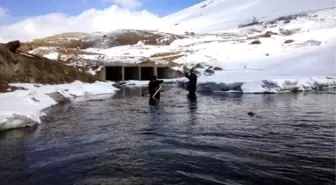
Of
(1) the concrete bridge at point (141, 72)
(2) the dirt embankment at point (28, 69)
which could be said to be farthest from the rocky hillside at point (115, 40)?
(2) the dirt embankment at point (28, 69)

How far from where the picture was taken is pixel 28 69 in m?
33.3

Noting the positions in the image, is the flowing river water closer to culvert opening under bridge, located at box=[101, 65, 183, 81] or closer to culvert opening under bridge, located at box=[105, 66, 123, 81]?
culvert opening under bridge, located at box=[101, 65, 183, 81]

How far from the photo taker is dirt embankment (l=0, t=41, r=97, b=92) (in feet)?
100

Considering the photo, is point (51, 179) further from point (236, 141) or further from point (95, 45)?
point (95, 45)

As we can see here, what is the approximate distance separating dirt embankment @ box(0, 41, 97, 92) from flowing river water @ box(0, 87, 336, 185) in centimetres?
1871

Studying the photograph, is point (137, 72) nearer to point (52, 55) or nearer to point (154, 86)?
→ point (52, 55)

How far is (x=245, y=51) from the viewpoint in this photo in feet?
244

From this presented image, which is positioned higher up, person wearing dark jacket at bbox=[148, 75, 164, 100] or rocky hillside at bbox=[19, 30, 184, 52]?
rocky hillside at bbox=[19, 30, 184, 52]

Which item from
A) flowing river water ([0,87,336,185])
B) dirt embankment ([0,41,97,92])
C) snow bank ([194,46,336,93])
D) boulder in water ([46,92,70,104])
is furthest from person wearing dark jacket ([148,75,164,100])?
dirt embankment ([0,41,97,92])

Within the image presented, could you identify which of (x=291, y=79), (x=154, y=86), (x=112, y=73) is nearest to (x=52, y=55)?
(x=112, y=73)

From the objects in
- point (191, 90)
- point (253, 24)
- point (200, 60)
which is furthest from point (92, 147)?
point (253, 24)

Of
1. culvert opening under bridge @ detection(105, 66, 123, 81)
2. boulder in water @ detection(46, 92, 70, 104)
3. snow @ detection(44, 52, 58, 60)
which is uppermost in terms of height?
snow @ detection(44, 52, 58, 60)

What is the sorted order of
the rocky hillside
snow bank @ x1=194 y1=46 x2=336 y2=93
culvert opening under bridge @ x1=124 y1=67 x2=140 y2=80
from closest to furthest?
snow bank @ x1=194 y1=46 x2=336 y2=93 → culvert opening under bridge @ x1=124 y1=67 x2=140 y2=80 → the rocky hillside

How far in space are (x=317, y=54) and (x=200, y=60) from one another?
2683 cm
